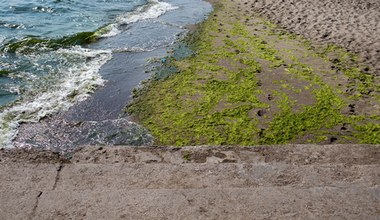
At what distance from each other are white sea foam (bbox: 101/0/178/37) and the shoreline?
9.08 ft

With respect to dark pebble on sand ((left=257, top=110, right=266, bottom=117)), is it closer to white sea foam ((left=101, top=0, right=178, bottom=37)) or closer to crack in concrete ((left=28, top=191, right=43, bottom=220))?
crack in concrete ((left=28, top=191, right=43, bottom=220))

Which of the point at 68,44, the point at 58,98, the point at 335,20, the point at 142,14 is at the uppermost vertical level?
the point at 335,20

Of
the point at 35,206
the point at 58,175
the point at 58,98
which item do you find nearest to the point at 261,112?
the point at 58,175

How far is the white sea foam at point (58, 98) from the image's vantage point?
5539mm

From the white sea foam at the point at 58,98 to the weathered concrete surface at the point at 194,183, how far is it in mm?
1275

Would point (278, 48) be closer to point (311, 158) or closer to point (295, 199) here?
point (311, 158)

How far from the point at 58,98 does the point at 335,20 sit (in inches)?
289

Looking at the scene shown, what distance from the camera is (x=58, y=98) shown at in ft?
20.7

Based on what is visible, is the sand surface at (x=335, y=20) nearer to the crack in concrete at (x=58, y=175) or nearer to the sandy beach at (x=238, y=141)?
the sandy beach at (x=238, y=141)

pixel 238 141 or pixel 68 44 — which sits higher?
pixel 68 44

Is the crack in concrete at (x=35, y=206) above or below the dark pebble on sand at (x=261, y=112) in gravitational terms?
above

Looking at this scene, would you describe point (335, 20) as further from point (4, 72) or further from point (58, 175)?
point (58, 175)

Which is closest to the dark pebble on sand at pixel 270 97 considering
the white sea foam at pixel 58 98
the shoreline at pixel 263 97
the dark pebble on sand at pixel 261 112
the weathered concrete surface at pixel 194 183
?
the shoreline at pixel 263 97

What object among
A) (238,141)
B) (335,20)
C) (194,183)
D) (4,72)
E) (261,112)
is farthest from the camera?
(335,20)
